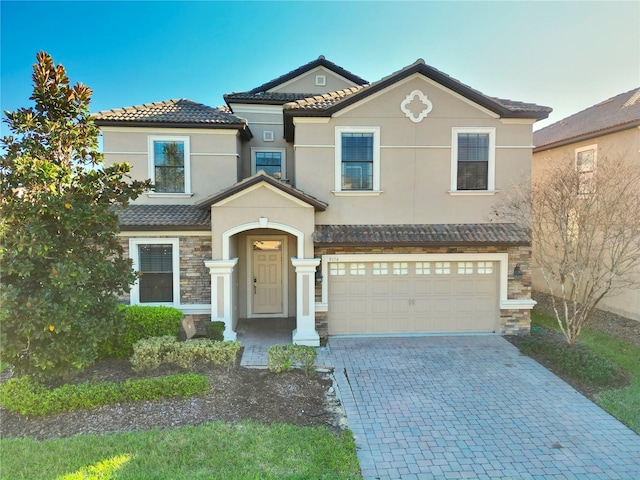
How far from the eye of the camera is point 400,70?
33.2ft

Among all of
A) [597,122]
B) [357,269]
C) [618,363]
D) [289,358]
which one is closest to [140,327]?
[289,358]

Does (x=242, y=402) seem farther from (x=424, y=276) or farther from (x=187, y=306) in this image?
(x=424, y=276)

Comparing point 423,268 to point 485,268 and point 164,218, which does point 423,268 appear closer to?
point 485,268

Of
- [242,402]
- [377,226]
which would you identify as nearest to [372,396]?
[242,402]

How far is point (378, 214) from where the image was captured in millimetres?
10664

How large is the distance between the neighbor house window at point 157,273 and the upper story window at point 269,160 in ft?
14.7

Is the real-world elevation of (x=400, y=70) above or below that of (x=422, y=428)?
above

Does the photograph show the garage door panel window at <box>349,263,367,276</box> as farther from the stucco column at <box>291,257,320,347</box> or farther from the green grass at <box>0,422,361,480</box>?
the green grass at <box>0,422,361,480</box>

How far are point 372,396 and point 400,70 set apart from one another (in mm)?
8374

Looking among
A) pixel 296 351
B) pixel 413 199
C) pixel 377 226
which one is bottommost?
pixel 296 351

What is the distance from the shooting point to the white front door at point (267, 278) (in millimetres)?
12102

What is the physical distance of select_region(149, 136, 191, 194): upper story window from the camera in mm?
11195

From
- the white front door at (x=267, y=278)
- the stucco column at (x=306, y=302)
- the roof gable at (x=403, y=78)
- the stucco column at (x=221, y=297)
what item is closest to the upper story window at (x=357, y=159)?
the roof gable at (x=403, y=78)

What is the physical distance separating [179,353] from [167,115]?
7.34 metres
